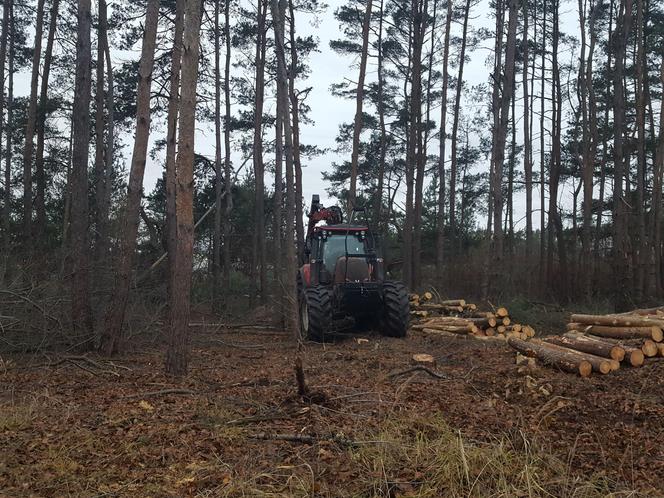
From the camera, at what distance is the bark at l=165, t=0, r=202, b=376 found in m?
8.16

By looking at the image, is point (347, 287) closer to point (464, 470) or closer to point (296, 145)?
point (464, 470)

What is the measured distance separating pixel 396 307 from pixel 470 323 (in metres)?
1.90

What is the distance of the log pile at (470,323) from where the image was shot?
13508mm

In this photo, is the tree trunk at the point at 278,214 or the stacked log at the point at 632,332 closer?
the stacked log at the point at 632,332

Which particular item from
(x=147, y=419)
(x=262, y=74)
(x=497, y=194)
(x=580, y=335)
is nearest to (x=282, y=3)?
(x=262, y=74)

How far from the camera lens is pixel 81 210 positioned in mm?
10523

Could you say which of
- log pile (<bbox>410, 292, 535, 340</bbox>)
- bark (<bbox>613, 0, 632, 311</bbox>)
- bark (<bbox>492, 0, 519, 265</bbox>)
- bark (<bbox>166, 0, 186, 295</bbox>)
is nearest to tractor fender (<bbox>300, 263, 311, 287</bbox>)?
log pile (<bbox>410, 292, 535, 340</bbox>)

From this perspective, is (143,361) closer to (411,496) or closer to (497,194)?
(411,496)

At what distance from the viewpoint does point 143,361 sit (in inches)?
392

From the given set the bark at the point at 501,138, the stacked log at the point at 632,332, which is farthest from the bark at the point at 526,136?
the stacked log at the point at 632,332

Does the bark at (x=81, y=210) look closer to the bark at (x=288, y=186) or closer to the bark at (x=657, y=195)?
the bark at (x=288, y=186)

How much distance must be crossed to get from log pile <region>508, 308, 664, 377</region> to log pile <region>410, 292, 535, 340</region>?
321 centimetres

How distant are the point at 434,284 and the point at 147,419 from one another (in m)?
18.0

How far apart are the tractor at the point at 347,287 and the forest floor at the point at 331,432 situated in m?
3.51
